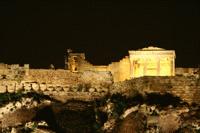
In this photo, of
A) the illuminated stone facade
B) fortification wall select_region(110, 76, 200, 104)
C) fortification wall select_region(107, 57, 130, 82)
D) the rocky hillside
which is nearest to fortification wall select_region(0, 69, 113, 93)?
the rocky hillside

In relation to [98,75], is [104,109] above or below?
below

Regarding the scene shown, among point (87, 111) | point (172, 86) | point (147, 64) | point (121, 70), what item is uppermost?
point (147, 64)

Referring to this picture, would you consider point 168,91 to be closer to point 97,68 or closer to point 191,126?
point 191,126

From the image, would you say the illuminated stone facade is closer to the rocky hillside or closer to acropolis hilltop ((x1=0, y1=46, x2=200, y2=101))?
acropolis hilltop ((x1=0, y1=46, x2=200, y2=101))

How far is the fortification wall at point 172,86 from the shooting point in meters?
64.8

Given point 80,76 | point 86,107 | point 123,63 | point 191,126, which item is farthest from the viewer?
point 123,63

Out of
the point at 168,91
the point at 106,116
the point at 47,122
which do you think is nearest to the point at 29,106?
the point at 47,122

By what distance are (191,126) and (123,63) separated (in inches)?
687

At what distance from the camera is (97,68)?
76625mm

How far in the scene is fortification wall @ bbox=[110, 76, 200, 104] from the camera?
212 feet

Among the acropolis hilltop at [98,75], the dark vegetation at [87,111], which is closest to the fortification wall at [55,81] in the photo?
the acropolis hilltop at [98,75]

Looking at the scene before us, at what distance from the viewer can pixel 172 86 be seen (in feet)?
213

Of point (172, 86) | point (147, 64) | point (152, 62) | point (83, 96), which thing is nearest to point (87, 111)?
point (83, 96)

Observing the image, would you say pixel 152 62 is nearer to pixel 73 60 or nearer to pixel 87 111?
pixel 73 60
